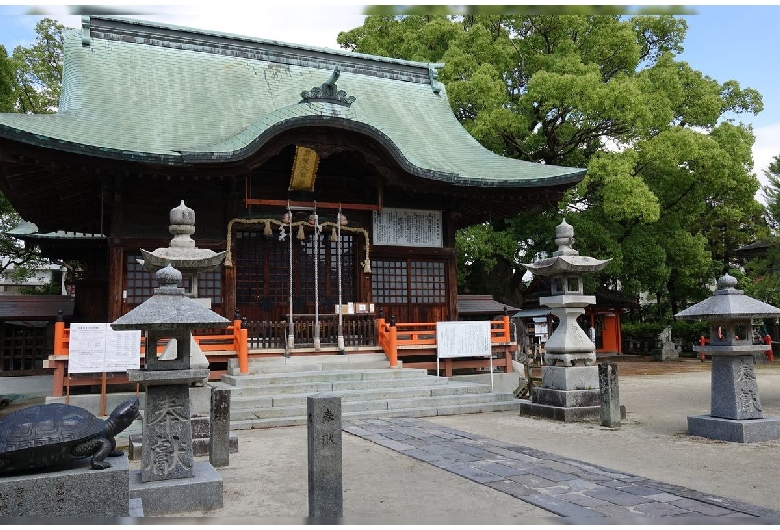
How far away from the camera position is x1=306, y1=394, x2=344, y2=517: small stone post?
14.3ft

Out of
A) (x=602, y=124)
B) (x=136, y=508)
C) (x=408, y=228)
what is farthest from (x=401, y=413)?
(x=602, y=124)

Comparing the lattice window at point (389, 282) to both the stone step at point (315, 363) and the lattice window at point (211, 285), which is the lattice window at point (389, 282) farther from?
the lattice window at point (211, 285)

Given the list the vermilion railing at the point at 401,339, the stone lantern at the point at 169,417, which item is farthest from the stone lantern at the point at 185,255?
the vermilion railing at the point at 401,339

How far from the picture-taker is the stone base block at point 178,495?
515 cm

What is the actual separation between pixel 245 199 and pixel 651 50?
20516mm

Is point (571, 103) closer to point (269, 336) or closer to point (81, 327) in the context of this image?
point (269, 336)

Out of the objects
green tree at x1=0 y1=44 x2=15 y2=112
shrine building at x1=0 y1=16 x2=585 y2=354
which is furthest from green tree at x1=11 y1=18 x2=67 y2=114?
shrine building at x1=0 y1=16 x2=585 y2=354

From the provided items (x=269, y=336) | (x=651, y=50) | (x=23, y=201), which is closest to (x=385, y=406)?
(x=269, y=336)

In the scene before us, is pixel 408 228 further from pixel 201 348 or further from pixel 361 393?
pixel 201 348

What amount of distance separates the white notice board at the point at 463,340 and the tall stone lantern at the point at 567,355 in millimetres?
2372

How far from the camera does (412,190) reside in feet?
48.3

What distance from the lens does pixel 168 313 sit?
5.63m

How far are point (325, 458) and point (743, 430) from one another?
20.0ft

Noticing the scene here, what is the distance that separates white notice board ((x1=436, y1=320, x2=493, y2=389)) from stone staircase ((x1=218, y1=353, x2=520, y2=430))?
766 millimetres
